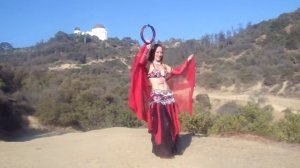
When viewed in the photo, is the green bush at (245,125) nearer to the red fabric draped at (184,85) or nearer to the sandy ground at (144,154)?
the sandy ground at (144,154)

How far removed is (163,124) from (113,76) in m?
44.4

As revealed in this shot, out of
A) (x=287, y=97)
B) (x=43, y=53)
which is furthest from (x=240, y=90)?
(x=43, y=53)

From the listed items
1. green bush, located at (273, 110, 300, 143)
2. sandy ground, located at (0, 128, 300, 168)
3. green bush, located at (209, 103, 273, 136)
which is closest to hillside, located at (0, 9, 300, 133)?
green bush, located at (209, 103, 273, 136)

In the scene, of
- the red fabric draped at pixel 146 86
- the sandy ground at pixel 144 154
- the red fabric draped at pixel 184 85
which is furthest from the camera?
the red fabric draped at pixel 184 85

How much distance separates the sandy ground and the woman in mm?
339

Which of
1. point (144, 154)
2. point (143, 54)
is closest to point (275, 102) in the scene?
point (144, 154)

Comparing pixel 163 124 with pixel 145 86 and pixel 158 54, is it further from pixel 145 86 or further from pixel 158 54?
pixel 158 54

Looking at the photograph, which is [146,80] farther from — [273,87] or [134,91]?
[273,87]

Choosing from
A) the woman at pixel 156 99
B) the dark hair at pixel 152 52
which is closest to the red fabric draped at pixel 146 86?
the woman at pixel 156 99

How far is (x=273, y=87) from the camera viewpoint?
40469 mm

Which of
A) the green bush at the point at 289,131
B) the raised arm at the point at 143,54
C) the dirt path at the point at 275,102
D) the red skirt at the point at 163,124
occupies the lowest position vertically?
the dirt path at the point at 275,102

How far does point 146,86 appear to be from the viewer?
26.0 ft

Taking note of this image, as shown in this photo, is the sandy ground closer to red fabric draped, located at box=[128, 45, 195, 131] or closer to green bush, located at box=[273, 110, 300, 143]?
red fabric draped, located at box=[128, 45, 195, 131]

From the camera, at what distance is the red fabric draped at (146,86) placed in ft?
25.2
